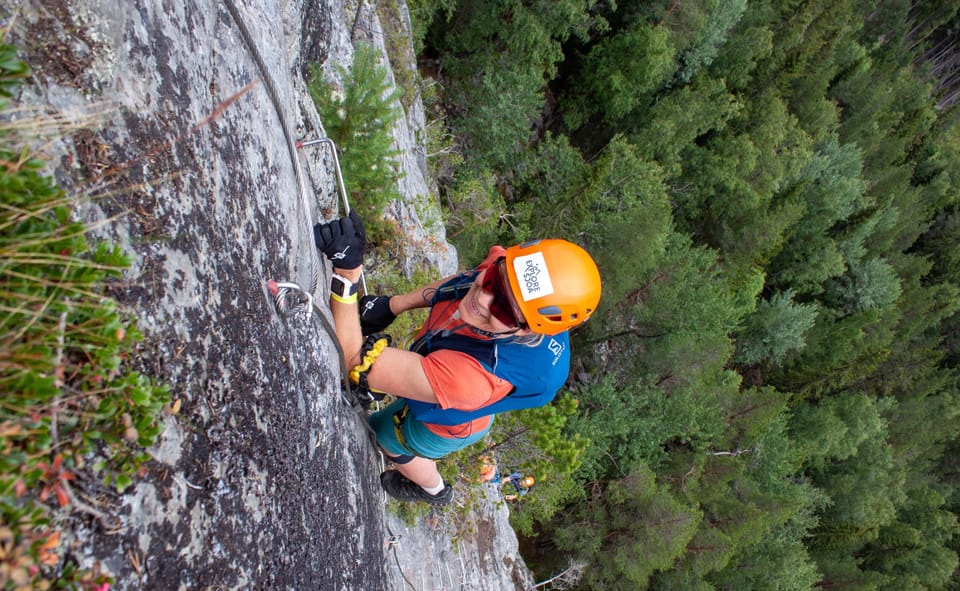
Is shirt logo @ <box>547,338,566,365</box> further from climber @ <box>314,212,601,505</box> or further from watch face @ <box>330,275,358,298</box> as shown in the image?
watch face @ <box>330,275,358,298</box>

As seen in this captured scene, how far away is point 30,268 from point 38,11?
91cm

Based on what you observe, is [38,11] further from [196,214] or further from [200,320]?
[200,320]

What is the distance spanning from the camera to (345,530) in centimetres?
335

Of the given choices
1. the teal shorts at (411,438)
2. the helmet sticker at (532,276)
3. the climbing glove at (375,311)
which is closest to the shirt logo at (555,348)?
the helmet sticker at (532,276)

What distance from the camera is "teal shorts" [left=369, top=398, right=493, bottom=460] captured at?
423cm

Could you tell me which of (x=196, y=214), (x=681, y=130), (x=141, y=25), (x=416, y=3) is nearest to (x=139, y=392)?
(x=196, y=214)

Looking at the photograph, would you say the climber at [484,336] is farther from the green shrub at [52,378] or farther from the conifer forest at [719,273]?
the conifer forest at [719,273]

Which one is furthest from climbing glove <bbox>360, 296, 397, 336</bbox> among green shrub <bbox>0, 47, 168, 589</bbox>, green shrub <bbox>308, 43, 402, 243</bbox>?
green shrub <bbox>0, 47, 168, 589</bbox>

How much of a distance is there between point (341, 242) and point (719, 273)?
64.2ft

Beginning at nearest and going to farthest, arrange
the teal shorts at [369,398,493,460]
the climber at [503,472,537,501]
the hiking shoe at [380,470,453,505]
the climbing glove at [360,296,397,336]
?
the teal shorts at [369,398,493,460]
the climbing glove at [360,296,397,336]
the hiking shoe at [380,470,453,505]
the climber at [503,472,537,501]

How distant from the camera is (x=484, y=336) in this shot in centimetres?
349

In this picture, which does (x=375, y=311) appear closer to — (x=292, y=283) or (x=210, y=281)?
(x=292, y=283)

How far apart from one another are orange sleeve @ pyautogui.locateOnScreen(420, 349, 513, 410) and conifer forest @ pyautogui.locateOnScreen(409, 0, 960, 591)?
6.64m

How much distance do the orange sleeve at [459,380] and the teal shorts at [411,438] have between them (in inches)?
40.8
